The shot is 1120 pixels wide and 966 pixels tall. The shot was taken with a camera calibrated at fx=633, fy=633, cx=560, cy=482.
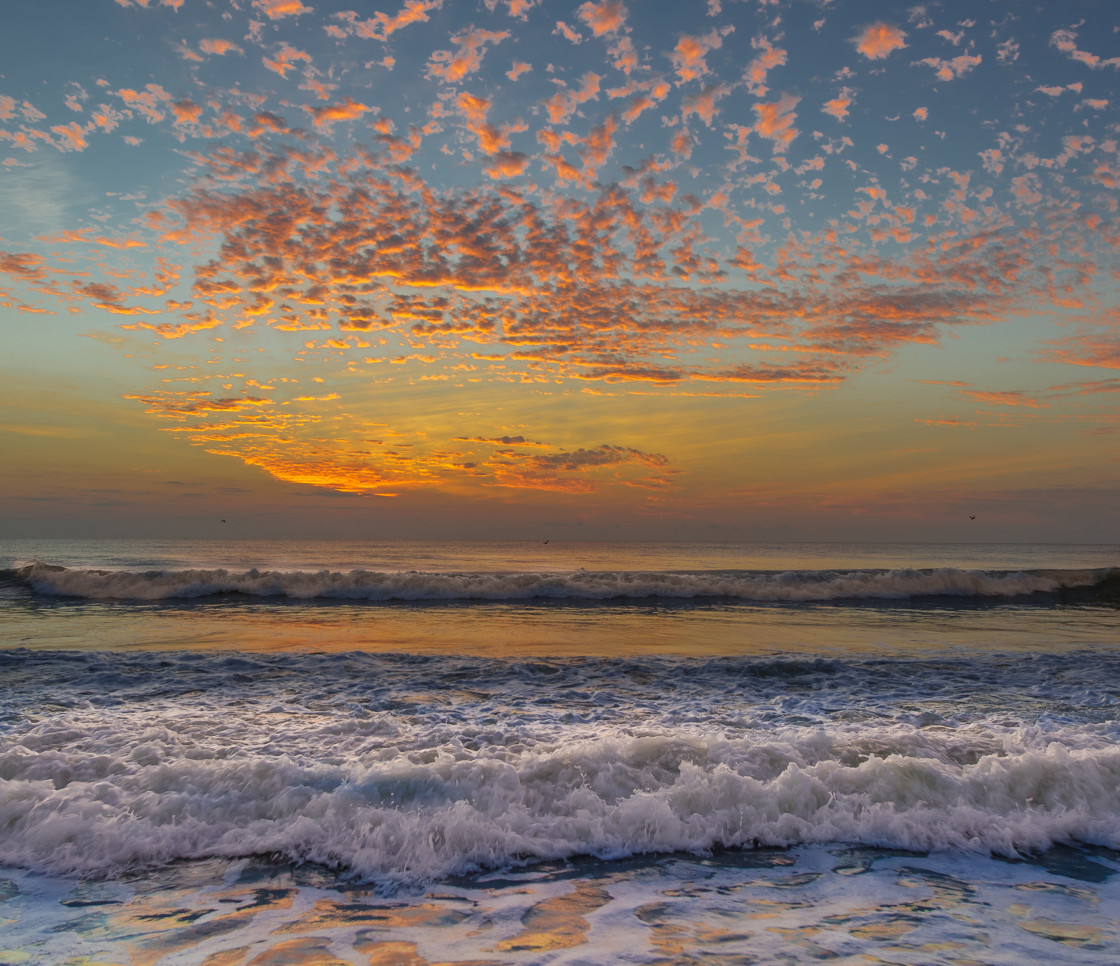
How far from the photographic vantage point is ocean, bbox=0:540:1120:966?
4.23m

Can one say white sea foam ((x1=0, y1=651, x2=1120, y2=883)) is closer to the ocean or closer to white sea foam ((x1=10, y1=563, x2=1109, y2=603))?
the ocean

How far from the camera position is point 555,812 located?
5.92m

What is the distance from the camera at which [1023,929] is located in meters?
4.31

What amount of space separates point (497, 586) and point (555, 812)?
2146 cm

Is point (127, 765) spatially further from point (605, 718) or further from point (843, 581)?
point (843, 581)

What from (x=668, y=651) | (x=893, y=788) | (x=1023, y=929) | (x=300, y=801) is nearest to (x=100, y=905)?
(x=300, y=801)

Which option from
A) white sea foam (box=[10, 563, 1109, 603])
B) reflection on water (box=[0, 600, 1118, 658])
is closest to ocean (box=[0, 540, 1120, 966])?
reflection on water (box=[0, 600, 1118, 658])

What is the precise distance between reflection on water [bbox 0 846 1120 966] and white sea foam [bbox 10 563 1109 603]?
2083 centimetres

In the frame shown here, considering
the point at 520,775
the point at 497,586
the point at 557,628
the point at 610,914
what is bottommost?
the point at 557,628

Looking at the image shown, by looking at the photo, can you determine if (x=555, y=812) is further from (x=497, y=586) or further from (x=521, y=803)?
(x=497, y=586)

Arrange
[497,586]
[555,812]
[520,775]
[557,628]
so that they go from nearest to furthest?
1. [555,812]
2. [520,775]
3. [557,628]
4. [497,586]

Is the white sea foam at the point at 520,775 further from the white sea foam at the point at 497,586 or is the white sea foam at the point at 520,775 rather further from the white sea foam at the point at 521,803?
the white sea foam at the point at 497,586

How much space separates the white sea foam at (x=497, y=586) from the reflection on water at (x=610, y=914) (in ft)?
68.3

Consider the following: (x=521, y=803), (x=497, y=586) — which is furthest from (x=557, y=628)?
(x=521, y=803)
